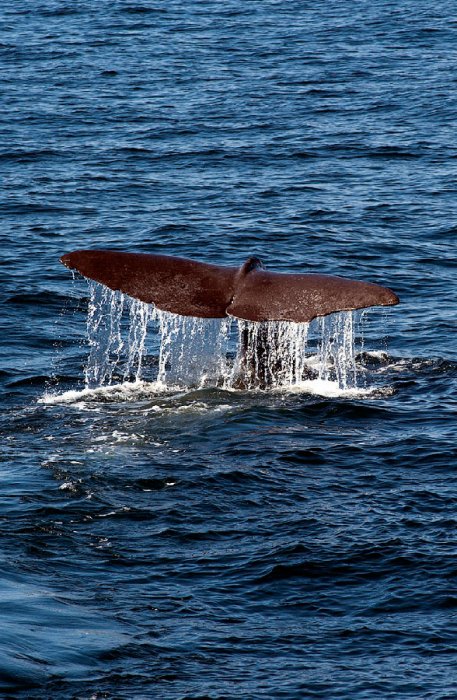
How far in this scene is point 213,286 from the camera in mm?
13125

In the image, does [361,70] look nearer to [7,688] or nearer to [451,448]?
[451,448]

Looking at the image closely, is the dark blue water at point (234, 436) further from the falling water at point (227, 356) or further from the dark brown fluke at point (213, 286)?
the dark brown fluke at point (213, 286)

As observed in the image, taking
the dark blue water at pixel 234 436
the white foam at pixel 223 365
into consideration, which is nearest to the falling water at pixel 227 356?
the white foam at pixel 223 365

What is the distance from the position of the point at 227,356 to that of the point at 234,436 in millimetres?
3189

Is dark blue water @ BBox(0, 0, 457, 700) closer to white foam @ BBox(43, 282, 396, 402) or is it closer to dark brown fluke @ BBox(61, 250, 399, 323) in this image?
white foam @ BBox(43, 282, 396, 402)

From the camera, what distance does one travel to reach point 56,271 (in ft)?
68.1

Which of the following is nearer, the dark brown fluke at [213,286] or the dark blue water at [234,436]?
the dark blue water at [234,436]

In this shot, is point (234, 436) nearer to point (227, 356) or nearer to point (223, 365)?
point (223, 365)

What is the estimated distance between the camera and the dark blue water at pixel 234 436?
928 centimetres

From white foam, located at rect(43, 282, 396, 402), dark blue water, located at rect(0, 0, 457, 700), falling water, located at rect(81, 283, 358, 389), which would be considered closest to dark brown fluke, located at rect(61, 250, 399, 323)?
falling water, located at rect(81, 283, 358, 389)

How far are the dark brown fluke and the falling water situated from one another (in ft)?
1.34

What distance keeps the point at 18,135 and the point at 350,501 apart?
1927 cm

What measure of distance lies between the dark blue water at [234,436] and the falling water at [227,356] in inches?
12.8

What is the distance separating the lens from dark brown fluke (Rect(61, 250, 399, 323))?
41.2 ft
